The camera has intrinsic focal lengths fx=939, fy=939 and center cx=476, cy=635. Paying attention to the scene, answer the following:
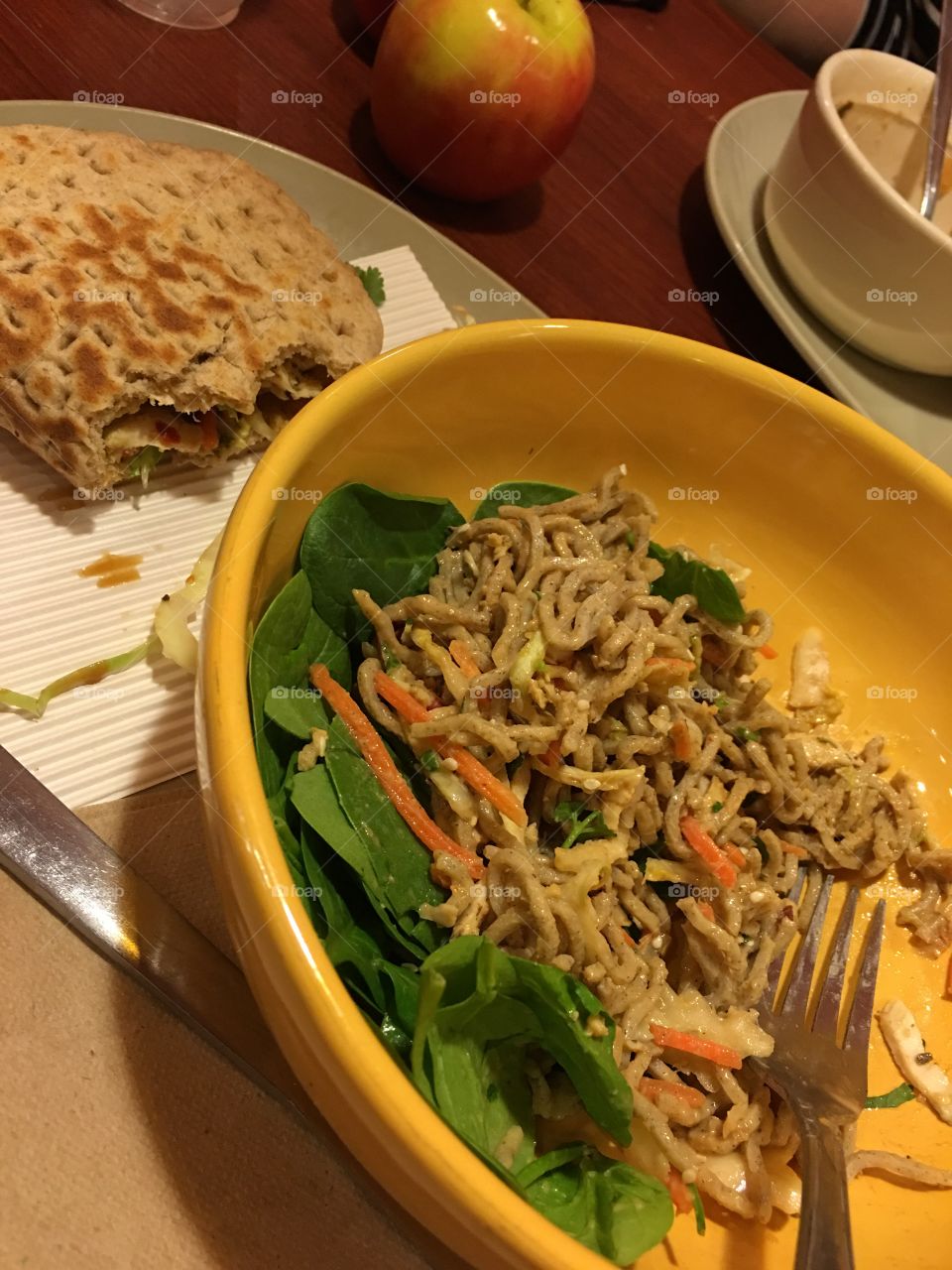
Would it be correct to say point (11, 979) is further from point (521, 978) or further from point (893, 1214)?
point (893, 1214)

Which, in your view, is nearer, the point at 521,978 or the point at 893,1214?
the point at 521,978

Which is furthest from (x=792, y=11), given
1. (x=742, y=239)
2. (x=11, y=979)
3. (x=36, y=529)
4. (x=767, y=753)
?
(x=11, y=979)

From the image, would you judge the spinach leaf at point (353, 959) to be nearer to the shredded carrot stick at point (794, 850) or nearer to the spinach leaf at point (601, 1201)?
the spinach leaf at point (601, 1201)

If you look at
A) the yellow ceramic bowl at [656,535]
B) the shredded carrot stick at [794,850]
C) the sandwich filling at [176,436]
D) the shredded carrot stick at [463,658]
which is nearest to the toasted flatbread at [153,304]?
the sandwich filling at [176,436]

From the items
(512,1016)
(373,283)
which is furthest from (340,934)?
(373,283)

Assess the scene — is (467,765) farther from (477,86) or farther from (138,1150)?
(477,86)

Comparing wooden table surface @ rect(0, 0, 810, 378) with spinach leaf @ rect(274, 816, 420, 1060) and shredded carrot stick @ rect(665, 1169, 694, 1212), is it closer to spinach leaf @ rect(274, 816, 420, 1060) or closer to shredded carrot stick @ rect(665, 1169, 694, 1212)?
spinach leaf @ rect(274, 816, 420, 1060)
